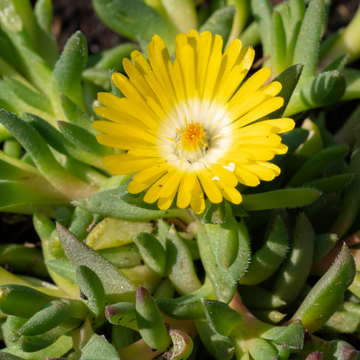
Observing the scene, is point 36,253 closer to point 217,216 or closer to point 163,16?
point 217,216

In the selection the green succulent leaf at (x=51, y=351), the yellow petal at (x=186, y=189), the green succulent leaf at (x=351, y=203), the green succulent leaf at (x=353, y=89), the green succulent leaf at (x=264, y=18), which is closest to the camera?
the yellow petal at (x=186, y=189)

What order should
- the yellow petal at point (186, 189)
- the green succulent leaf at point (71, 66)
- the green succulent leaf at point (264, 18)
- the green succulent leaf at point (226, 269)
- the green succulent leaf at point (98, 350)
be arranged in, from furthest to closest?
the green succulent leaf at point (264, 18) → the green succulent leaf at point (71, 66) → the green succulent leaf at point (226, 269) → the green succulent leaf at point (98, 350) → the yellow petal at point (186, 189)

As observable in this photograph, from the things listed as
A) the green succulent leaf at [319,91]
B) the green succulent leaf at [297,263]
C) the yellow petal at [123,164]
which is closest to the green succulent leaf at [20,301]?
the yellow petal at [123,164]

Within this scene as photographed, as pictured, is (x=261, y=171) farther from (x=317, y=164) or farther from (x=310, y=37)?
(x=310, y=37)

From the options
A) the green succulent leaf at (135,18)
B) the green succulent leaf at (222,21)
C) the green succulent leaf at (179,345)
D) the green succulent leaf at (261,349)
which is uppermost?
the green succulent leaf at (135,18)

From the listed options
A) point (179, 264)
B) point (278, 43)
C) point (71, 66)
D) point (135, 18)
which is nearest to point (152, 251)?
point (179, 264)

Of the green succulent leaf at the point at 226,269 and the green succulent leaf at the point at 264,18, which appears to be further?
the green succulent leaf at the point at 264,18

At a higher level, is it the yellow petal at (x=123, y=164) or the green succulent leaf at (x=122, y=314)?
the yellow petal at (x=123, y=164)

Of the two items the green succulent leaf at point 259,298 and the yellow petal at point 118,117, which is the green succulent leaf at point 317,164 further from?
the yellow petal at point 118,117
